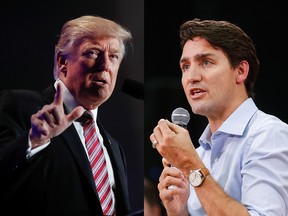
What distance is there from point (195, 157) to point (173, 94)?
761 mm

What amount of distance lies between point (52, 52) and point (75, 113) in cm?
36

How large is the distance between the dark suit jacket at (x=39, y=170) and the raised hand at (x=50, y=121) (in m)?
0.03

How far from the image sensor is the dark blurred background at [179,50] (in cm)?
265

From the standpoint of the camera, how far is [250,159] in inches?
80.5

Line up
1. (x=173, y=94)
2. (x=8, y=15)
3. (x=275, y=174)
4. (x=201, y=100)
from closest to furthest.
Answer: (x=275, y=174), (x=201, y=100), (x=8, y=15), (x=173, y=94)

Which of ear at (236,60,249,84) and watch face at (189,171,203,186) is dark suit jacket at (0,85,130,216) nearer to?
watch face at (189,171,203,186)

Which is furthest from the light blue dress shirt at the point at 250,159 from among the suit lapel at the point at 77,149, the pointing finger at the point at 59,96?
the pointing finger at the point at 59,96

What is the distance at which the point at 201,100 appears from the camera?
239 centimetres

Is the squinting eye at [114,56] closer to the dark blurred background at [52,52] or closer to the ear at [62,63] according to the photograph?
the dark blurred background at [52,52]

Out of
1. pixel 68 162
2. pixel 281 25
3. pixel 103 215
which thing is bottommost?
pixel 103 215

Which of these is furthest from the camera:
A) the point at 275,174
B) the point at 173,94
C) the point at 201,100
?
the point at 173,94

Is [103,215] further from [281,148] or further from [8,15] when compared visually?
[8,15]

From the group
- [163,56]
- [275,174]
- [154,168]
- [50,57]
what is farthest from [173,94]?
[275,174]

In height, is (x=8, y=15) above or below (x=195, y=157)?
above
